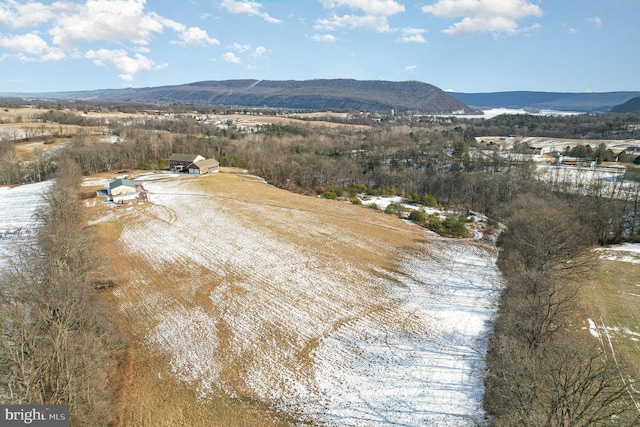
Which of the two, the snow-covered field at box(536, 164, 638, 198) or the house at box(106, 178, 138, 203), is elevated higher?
the snow-covered field at box(536, 164, 638, 198)

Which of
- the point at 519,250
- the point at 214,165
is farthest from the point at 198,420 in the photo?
the point at 214,165

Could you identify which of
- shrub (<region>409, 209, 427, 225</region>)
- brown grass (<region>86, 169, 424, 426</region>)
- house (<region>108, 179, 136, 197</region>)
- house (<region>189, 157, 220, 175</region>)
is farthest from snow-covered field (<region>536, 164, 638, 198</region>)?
house (<region>108, 179, 136, 197</region>)

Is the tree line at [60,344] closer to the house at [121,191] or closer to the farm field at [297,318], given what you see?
the farm field at [297,318]

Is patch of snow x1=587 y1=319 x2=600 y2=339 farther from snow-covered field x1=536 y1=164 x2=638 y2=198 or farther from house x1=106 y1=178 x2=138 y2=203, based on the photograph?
house x1=106 y1=178 x2=138 y2=203

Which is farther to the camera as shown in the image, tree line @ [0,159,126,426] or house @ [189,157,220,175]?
house @ [189,157,220,175]

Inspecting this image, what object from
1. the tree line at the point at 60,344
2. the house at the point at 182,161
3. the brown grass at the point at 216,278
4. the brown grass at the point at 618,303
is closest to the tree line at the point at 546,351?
the brown grass at the point at 618,303

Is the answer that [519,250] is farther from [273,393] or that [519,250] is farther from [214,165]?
[214,165]
